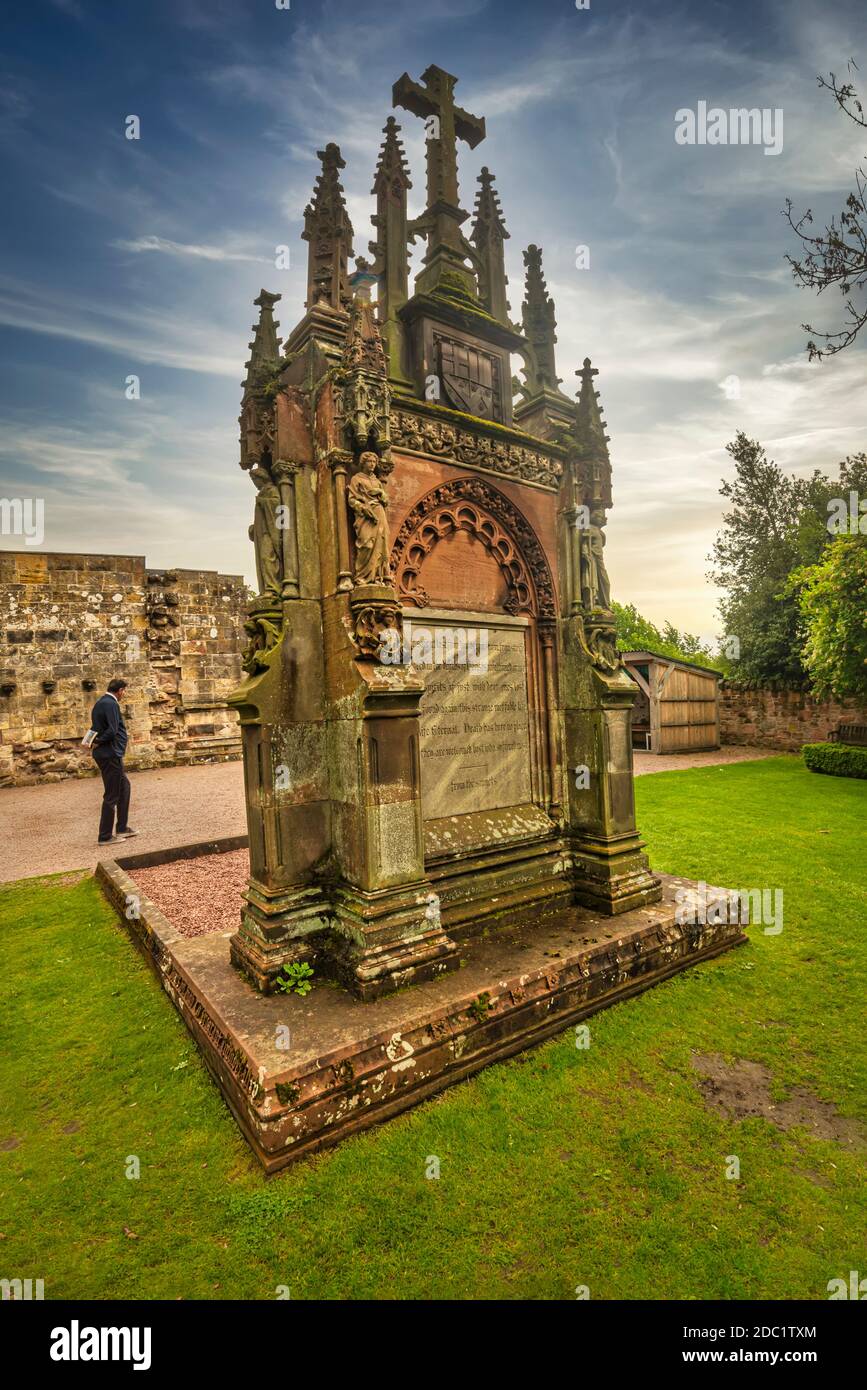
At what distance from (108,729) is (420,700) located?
6.49 m

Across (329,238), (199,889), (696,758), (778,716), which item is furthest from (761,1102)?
(778,716)

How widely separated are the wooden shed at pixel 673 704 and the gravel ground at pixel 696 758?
0.40m

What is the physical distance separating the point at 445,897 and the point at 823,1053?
8.24ft

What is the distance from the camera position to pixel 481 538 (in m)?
5.12

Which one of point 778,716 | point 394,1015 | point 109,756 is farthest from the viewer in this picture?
point 778,716

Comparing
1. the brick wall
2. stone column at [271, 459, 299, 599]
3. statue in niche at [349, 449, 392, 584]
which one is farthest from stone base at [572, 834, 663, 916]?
the brick wall

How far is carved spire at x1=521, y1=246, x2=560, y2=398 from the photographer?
6094mm

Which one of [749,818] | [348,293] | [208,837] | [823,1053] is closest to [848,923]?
[823,1053]

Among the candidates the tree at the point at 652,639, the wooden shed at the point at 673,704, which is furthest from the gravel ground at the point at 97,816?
the tree at the point at 652,639

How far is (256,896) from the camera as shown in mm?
4055

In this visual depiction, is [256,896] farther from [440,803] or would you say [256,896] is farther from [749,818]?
[749,818]

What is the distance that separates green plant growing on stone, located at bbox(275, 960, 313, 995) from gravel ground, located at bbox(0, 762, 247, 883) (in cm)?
502

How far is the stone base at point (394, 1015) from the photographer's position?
2.87m

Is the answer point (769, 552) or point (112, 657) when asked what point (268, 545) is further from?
point (769, 552)
